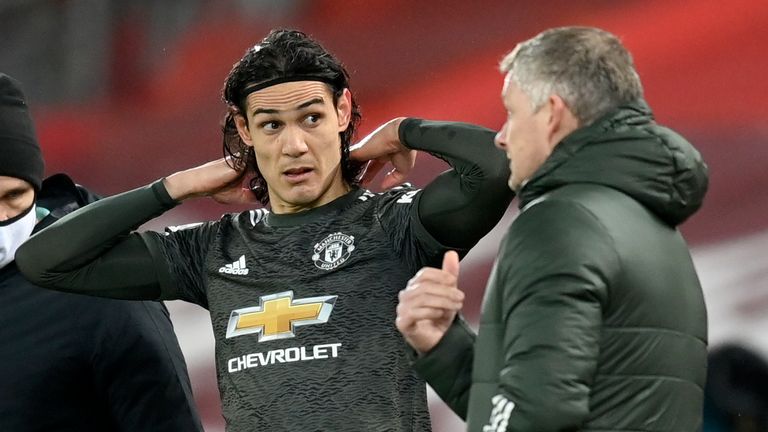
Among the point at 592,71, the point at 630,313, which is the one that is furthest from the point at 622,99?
the point at 630,313

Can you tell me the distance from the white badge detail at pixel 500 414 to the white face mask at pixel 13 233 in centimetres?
145

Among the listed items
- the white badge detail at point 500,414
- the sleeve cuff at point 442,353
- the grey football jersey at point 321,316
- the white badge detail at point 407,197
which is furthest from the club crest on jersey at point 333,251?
the white badge detail at point 500,414

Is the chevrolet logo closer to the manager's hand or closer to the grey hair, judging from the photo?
the manager's hand

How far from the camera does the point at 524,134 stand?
1765 millimetres

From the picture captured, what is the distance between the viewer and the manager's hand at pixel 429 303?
5.89 feet

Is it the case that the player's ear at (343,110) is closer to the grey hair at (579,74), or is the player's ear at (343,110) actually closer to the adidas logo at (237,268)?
the adidas logo at (237,268)

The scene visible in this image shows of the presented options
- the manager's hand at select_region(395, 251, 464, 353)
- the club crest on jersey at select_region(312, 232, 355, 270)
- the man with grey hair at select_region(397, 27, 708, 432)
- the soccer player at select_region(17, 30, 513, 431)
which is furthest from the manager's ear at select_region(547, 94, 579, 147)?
the club crest on jersey at select_region(312, 232, 355, 270)

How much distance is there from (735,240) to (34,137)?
160 cm

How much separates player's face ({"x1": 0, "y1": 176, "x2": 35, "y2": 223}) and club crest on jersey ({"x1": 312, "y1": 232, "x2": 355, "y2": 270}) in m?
0.77

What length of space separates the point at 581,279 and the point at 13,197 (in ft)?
5.24

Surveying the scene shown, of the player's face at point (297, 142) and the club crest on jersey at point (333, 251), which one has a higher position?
the player's face at point (297, 142)

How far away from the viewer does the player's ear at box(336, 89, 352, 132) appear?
99.2 inches

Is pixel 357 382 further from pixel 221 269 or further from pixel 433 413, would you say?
pixel 433 413

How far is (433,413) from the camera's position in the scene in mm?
3480
